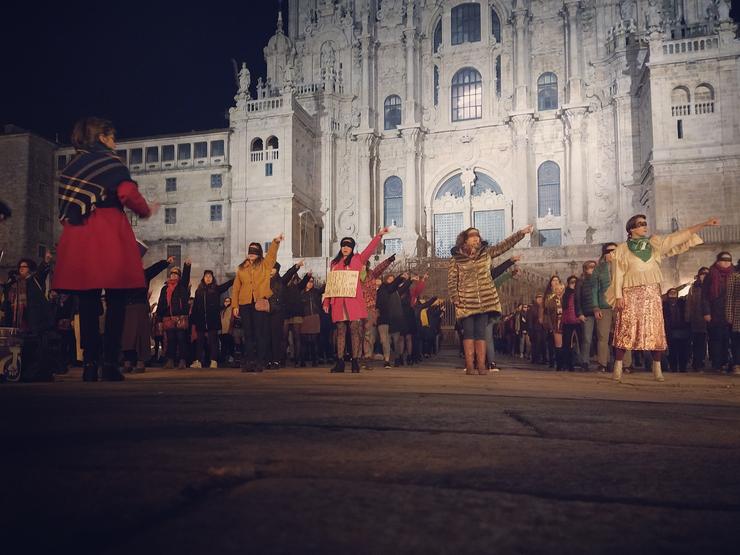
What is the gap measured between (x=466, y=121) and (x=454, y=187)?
4050 millimetres

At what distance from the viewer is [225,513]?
1262mm

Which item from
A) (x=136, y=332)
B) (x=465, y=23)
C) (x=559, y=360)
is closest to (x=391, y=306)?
(x=559, y=360)

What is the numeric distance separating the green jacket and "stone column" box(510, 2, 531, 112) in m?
28.1

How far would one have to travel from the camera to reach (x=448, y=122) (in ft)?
123

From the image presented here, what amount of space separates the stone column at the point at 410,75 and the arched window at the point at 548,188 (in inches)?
327

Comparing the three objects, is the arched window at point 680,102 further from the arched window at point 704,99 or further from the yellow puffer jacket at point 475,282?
the yellow puffer jacket at point 475,282

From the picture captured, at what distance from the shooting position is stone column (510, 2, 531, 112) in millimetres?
35281

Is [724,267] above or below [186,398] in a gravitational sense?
above

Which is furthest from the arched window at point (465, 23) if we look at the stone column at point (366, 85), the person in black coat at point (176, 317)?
the person in black coat at point (176, 317)

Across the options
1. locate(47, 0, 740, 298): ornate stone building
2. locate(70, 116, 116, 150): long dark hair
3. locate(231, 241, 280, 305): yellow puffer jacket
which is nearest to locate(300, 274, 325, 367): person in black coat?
locate(231, 241, 280, 305): yellow puffer jacket

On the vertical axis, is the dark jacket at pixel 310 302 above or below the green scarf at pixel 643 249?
below

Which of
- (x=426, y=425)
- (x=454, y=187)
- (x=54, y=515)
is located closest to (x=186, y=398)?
(x=426, y=425)

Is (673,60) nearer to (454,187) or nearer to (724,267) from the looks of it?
(454,187)

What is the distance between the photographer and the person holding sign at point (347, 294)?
7.99 m
